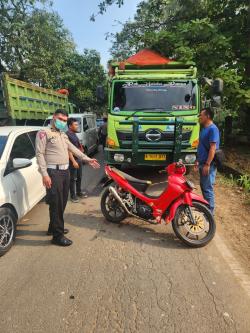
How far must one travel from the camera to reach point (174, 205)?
14.6 feet

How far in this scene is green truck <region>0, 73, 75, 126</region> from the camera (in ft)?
30.7

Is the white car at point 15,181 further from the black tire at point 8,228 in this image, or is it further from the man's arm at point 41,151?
the man's arm at point 41,151

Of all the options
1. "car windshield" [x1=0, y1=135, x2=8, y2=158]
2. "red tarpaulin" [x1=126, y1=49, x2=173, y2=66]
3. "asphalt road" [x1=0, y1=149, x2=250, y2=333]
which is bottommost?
"asphalt road" [x1=0, y1=149, x2=250, y2=333]

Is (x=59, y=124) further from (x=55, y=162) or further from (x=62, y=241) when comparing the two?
(x=62, y=241)

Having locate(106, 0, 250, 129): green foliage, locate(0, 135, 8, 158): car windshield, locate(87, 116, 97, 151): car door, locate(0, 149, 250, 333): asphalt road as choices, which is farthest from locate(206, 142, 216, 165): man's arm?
locate(87, 116, 97, 151): car door

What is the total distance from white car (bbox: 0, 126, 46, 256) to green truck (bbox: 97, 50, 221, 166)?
6.87 ft

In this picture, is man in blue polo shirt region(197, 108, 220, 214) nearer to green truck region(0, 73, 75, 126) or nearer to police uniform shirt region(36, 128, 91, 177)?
police uniform shirt region(36, 128, 91, 177)

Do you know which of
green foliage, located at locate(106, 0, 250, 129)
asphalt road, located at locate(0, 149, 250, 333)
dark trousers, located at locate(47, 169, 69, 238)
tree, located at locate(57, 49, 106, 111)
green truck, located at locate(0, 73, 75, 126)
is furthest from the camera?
tree, located at locate(57, 49, 106, 111)

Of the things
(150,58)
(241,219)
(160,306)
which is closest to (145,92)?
(150,58)

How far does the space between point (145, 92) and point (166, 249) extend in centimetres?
403

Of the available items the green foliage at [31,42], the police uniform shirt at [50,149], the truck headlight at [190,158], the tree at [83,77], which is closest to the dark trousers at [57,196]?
the police uniform shirt at [50,149]

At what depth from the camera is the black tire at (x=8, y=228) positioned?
411 centimetres

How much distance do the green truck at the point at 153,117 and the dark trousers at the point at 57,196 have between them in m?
2.70

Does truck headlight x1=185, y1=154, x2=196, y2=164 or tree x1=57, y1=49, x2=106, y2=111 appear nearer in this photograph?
truck headlight x1=185, y1=154, x2=196, y2=164
